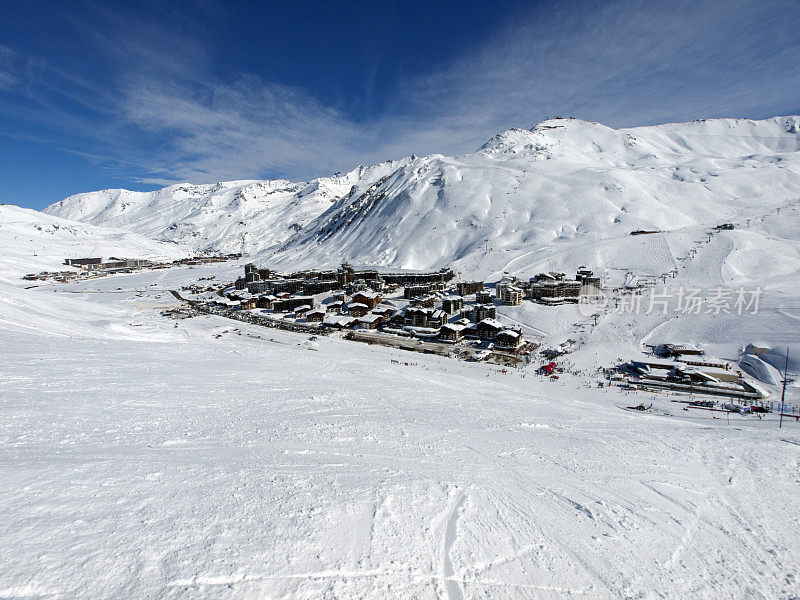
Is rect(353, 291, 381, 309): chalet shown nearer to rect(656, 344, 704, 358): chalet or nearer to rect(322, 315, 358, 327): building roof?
rect(322, 315, 358, 327): building roof

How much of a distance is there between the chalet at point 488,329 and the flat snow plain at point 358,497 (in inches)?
895

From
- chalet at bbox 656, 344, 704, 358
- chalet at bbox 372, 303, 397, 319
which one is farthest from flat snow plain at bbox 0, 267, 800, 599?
chalet at bbox 372, 303, 397, 319

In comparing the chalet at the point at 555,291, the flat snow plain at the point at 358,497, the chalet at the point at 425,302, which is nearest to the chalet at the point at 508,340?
the chalet at the point at 555,291

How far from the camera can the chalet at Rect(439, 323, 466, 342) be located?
128 feet

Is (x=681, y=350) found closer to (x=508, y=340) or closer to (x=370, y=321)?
(x=508, y=340)

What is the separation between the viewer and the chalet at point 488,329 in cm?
3834

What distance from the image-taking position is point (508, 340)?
36438 mm

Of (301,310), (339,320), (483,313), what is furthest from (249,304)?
(483,313)

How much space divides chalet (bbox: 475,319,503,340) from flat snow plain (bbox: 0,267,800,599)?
895 inches

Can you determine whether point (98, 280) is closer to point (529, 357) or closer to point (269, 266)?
point (269, 266)

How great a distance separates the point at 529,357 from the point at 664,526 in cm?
2676

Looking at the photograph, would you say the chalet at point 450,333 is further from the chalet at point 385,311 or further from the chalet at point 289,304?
the chalet at point 289,304

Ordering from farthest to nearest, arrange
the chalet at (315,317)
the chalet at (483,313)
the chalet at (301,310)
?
1. the chalet at (301,310)
2. the chalet at (315,317)
3. the chalet at (483,313)

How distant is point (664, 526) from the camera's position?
24.5ft
